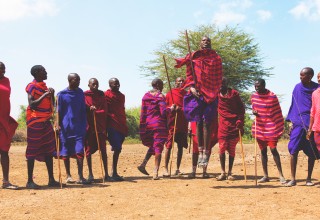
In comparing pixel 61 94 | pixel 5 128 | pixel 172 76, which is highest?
pixel 172 76

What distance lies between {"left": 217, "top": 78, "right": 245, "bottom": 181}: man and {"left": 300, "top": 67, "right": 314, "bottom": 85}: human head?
163 cm

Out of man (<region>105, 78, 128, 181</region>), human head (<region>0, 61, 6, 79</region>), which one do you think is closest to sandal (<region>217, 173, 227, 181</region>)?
man (<region>105, 78, 128, 181</region>)

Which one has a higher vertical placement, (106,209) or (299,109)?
(299,109)

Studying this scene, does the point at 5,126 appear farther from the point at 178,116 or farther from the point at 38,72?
the point at 178,116

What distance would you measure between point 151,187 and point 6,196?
2.69m

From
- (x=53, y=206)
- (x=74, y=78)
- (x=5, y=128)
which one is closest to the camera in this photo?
(x=53, y=206)

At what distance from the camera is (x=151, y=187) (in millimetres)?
8562

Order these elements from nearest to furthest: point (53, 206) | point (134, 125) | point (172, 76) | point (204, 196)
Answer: point (53, 206), point (204, 196), point (134, 125), point (172, 76)

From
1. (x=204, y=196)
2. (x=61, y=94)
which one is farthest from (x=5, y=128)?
(x=204, y=196)

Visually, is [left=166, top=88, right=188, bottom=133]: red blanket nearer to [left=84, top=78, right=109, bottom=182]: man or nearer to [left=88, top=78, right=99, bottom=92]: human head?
[left=84, top=78, right=109, bottom=182]: man

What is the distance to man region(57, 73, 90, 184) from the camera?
901 centimetres

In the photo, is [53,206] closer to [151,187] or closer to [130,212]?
[130,212]

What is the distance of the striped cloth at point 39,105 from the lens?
8.42 m

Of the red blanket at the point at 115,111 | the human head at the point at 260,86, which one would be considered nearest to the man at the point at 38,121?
the red blanket at the point at 115,111
